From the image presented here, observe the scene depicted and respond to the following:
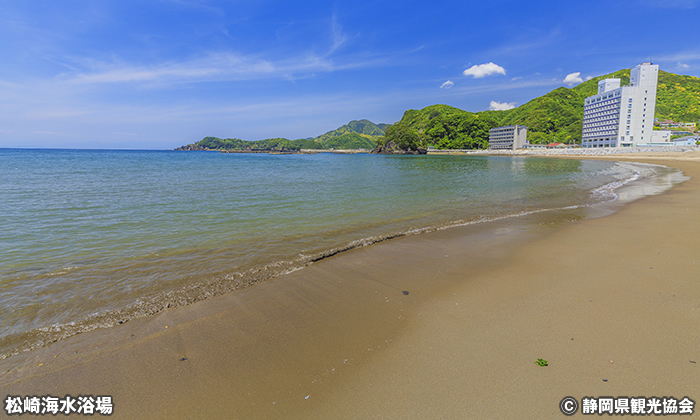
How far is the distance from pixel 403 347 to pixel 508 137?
16478cm

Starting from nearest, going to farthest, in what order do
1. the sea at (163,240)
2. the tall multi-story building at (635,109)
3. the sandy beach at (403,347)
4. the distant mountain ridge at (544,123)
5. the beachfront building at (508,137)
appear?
1. the sandy beach at (403,347)
2. the sea at (163,240)
3. the tall multi-story building at (635,109)
4. the beachfront building at (508,137)
5. the distant mountain ridge at (544,123)

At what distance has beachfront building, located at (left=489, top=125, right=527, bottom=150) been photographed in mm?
138750

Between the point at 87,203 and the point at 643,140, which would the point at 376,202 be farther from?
the point at 643,140

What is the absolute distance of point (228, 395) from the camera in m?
3.21

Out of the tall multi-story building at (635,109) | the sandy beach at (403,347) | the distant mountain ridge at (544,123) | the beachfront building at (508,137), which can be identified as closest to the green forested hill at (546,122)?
the distant mountain ridge at (544,123)

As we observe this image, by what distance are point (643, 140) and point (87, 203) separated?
146 m

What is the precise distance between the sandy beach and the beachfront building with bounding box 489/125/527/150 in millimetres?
154206

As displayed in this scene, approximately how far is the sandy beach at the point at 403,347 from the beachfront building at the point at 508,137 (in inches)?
6071

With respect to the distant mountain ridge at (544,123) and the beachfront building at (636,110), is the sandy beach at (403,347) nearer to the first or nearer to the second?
the beachfront building at (636,110)

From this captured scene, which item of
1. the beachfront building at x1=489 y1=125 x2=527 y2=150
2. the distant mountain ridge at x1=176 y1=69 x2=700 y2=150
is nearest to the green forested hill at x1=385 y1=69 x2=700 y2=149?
the distant mountain ridge at x1=176 y1=69 x2=700 y2=150

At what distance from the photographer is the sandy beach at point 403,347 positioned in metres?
3.09

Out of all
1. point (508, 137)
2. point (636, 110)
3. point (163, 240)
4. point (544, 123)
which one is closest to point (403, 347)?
point (163, 240)

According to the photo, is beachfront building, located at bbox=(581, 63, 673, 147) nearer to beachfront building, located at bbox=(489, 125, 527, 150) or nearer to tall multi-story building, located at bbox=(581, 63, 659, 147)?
tall multi-story building, located at bbox=(581, 63, 659, 147)

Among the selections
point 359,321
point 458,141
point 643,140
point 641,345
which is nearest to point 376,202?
point 359,321
